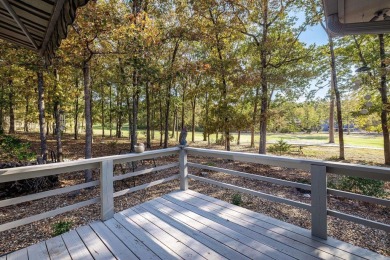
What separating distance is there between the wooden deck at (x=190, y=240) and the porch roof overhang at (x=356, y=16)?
6.53 ft

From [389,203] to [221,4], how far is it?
7.75 meters

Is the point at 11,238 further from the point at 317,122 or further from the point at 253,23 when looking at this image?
the point at 317,122

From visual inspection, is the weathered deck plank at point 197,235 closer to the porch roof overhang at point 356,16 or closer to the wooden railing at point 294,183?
the wooden railing at point 294,183

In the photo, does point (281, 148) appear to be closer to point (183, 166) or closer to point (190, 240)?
point (183, 166)

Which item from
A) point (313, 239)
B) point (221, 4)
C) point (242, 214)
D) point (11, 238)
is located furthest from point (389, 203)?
point (221, 4)

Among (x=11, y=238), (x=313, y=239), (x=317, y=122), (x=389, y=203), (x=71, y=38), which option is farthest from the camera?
(x=317, y=122)

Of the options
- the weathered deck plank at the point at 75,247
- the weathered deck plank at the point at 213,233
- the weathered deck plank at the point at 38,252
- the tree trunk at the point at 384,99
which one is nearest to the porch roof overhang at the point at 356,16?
the weathered deck plank at the point at 213,233

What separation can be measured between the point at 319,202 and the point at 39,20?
3.05 m

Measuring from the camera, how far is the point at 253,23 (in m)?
8.09

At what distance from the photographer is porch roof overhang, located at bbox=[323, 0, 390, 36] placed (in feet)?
5.02

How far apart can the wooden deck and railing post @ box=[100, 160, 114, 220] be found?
109 mm

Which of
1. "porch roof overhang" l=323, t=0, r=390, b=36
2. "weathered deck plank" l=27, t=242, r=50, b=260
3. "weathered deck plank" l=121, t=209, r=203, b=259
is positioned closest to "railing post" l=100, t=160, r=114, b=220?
"weathered deck plank" l=121, t=209, r=203, b=259

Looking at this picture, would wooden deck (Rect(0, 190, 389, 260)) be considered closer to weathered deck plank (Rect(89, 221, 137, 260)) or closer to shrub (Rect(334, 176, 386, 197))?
weathered deck plank (Rect(89, 221, 137, 260))

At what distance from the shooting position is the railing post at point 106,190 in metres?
2.63
